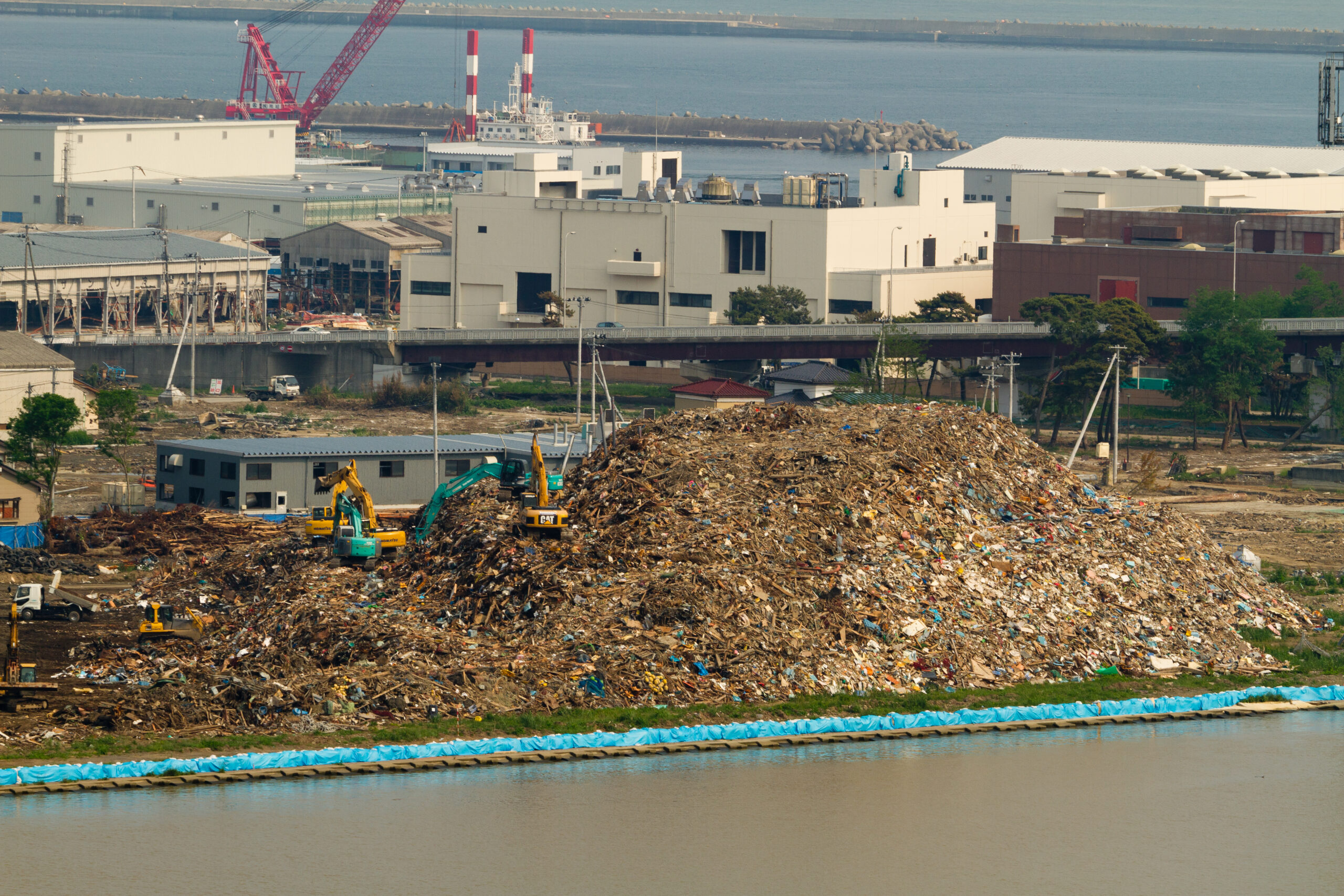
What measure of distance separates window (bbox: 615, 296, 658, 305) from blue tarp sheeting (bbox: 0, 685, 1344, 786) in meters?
59.7

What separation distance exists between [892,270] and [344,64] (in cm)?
11544

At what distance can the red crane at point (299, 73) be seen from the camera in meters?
185

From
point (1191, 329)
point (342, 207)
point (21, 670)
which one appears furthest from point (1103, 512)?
point (342, 207)

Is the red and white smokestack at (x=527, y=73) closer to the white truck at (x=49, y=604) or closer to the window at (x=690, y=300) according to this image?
the window at (x=690, y=300)

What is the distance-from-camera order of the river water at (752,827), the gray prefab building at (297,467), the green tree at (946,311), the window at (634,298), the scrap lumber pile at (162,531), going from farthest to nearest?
the window at (634,298)
the green tree at (946,311)
the gray prefab building at (297,467)
the scrap lumber pile at (162,531)
the river water at (752,827)

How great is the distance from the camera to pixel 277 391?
6969cm

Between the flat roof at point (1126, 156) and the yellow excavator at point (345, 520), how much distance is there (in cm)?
8901

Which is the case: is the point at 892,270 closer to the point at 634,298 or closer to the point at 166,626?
the point at 634,298

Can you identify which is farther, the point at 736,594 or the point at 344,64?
the point at 344,64

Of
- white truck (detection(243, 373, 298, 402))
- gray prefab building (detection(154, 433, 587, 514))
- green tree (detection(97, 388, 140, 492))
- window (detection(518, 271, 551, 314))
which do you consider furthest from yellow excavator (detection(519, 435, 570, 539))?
window (detection(518, 271, 551, 314))

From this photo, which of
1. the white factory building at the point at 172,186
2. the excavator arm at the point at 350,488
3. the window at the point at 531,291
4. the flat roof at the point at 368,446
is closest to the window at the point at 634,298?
the window at the point at 531,291

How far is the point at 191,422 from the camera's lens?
6116 centimetres

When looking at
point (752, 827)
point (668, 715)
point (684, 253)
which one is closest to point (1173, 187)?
point (684, 253)

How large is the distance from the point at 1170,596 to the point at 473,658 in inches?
432
